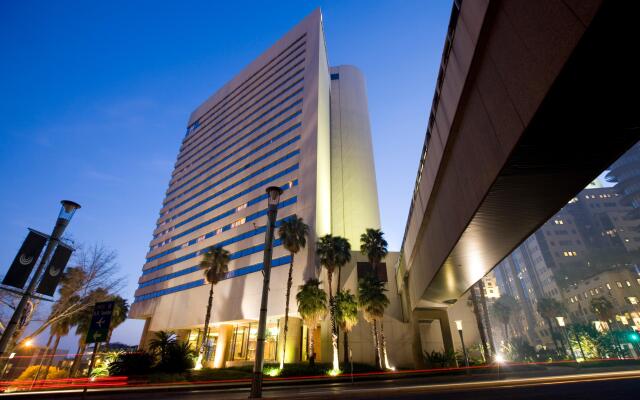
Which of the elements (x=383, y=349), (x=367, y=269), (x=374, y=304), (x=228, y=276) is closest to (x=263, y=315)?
(x=374, y=304)

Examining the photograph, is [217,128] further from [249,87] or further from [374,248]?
[374,248]

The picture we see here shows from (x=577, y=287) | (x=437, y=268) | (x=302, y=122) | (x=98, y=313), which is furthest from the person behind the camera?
(x=577, y=287)

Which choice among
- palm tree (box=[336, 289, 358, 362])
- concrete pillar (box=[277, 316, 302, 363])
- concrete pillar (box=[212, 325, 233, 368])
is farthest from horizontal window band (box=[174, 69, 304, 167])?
palm tree (box=[336, 289, 358, 362])

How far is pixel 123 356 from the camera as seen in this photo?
956 inches

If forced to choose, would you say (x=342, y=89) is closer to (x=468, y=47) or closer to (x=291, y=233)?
(x=291, y=233)

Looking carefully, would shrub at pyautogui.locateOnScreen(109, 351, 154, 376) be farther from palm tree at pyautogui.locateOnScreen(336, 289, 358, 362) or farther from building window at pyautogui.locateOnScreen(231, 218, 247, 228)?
building window at pyautogui.locateOnScreen(231, 218, 247, 228)

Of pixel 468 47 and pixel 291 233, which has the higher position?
pixel 291 233

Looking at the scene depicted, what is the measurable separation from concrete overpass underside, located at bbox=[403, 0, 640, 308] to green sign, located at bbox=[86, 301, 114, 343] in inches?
544

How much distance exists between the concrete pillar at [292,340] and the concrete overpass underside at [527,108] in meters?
31.9

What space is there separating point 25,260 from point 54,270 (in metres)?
1.12

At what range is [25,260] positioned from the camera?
35.9 feet

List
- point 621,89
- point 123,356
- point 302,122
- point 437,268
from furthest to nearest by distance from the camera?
point 302,122, point 123,356, point 437,268, point 621,89

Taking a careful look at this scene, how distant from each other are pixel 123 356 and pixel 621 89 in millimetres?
33247

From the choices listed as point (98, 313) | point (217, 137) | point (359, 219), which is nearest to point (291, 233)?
point (359, 219)
